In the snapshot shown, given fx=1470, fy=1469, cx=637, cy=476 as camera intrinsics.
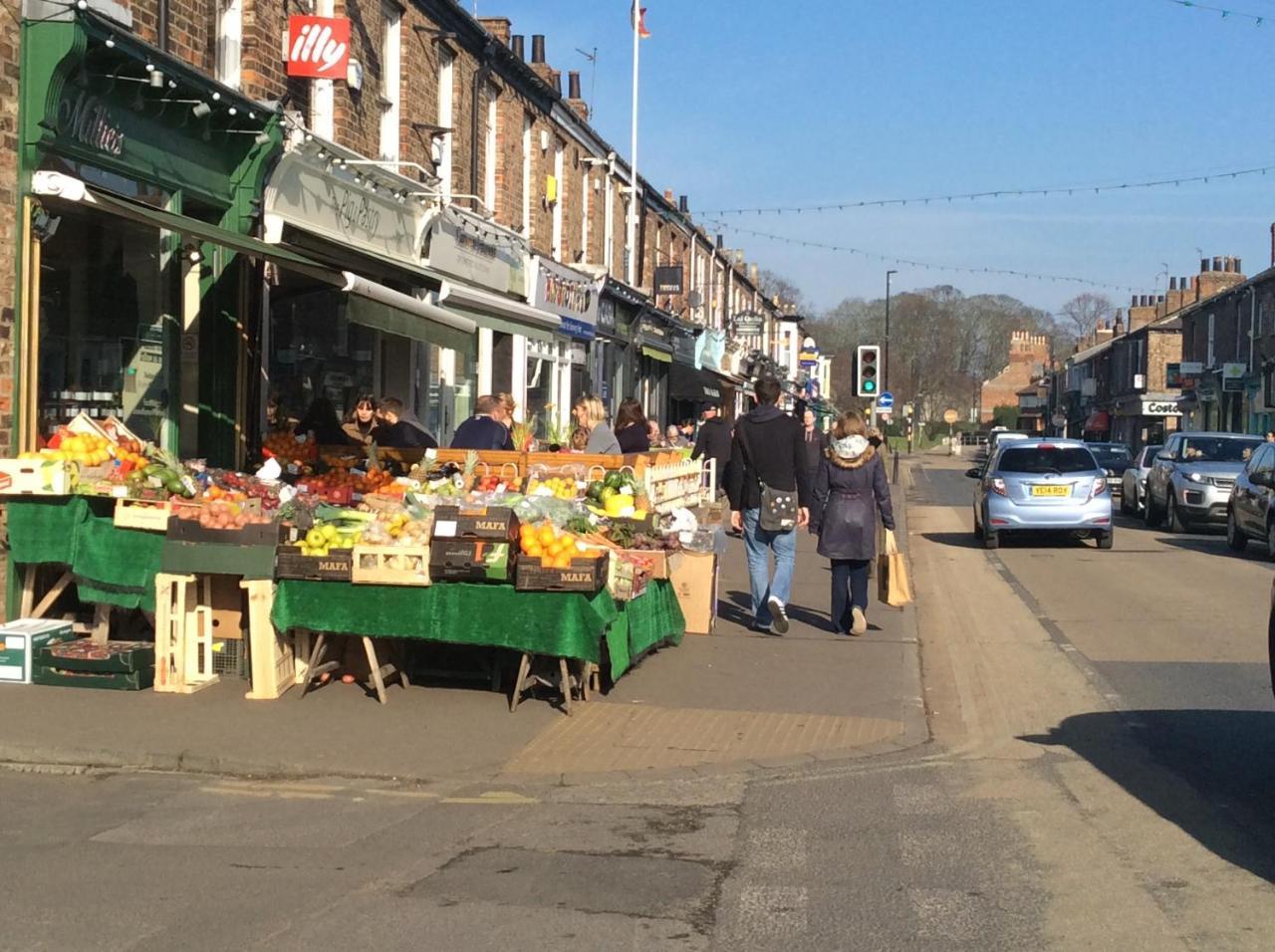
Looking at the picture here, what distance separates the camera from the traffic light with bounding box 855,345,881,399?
24297 mm

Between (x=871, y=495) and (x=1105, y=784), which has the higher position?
(x=871, y=495)

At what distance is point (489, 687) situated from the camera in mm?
9422

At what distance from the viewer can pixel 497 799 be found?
697 cm

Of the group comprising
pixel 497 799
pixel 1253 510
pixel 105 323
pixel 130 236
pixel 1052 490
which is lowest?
pixel 497 799

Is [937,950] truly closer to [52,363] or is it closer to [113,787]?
[113,787]

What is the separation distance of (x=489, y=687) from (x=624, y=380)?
23.5m

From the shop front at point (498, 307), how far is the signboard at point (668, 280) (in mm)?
9475

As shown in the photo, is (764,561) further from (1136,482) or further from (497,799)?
(1136,482)

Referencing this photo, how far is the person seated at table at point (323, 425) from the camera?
14852 millimetres

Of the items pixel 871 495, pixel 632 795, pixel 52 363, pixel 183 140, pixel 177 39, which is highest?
pixel 177 39

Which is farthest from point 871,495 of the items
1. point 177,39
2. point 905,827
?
point 177,39

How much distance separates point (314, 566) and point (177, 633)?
1.00 meters

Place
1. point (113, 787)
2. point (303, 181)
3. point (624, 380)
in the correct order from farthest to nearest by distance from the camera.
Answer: point (624, 380), point (303, 181), point (113, 787)

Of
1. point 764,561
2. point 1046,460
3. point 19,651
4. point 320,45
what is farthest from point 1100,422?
point 19,651
